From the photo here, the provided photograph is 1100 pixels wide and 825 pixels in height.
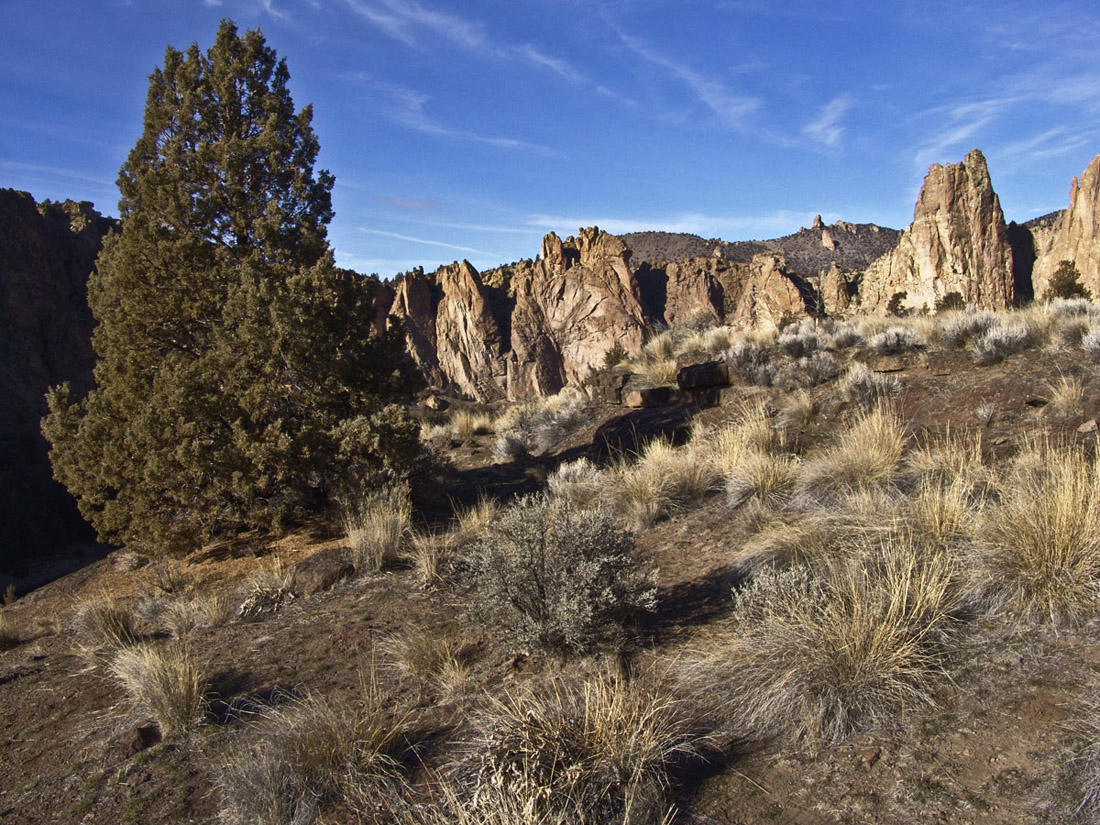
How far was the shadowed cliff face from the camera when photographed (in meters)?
23.9

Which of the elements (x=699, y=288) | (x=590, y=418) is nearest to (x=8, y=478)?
(x=590, y=418)

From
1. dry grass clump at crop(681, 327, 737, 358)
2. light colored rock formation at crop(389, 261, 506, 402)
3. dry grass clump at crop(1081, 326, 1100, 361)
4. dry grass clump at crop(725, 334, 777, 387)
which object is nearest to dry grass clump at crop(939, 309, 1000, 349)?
dry grass clump at crop(1081, 326, 1100, 361)

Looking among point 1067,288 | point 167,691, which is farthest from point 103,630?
point 1067,288

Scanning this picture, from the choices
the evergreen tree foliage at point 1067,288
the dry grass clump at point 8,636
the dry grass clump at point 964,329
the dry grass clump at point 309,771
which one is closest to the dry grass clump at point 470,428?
the dry grass clump at point 8,636

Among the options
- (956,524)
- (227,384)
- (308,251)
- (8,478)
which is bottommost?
(8,478)

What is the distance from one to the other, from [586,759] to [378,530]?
→ 409 cm

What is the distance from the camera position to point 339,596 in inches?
221

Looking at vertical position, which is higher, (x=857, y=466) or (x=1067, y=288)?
(x=1067, y=288)

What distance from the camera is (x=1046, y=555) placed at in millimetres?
3406

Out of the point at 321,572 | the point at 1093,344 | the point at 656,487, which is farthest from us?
the point at 1093,344

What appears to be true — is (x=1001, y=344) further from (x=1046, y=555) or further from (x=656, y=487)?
(x=1046, y=555)

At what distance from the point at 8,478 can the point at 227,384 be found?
18576 mm

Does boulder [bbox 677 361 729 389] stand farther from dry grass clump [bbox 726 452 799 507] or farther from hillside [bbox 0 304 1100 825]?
dry grass clump [bbox 726 452 799 507]

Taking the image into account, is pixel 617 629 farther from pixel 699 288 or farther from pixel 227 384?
pixel 699 288
